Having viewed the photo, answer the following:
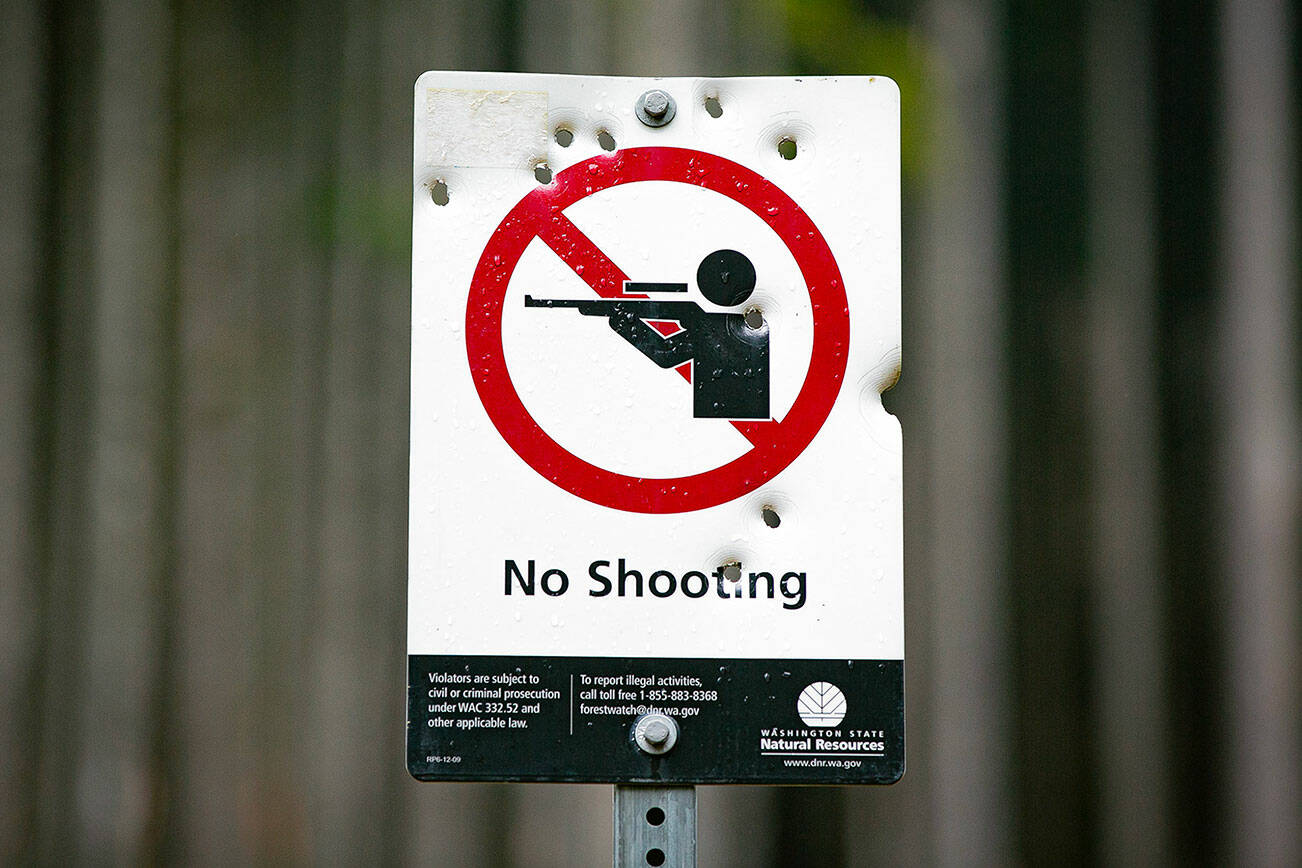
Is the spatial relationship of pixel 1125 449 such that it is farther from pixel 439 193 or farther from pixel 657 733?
pixel 439 193

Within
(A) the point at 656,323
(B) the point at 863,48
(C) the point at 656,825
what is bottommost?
(C) the point at 656,825

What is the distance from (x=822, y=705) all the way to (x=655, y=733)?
157 mm

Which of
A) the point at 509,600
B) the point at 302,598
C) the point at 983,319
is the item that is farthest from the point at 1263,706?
the point at 302,598

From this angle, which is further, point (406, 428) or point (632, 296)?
point (406, 428)

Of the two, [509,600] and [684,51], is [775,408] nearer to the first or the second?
[509,600]

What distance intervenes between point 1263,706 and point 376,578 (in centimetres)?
126

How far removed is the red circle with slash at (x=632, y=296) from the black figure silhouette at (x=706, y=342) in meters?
0.02

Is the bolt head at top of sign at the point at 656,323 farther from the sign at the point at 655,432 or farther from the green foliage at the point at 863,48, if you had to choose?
the green foliage at the point at 863,48

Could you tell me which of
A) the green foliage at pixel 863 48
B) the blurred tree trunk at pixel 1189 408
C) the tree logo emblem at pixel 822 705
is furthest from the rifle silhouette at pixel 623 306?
the blurred tree trunk at pixel 1189 408

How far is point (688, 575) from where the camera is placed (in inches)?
41.0

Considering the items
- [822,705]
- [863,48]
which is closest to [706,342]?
[822,705]

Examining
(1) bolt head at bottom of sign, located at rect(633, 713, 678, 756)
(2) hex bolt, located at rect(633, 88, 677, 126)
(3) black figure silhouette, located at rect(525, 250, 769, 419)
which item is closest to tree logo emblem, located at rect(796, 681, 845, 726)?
(1) bolt head at bottom of sign, located at rect(633, 713, 678, 756)

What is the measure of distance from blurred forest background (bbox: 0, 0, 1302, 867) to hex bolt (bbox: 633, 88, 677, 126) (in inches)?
22.9

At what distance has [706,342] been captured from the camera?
1.06m
